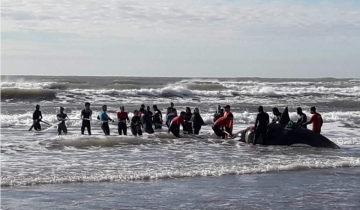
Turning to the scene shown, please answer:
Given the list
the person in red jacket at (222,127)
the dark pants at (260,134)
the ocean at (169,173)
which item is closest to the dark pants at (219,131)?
the person in red jacket at (222,127)

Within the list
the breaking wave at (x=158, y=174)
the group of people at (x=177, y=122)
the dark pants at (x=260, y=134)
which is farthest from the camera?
the group of people at (x=177, y=122)

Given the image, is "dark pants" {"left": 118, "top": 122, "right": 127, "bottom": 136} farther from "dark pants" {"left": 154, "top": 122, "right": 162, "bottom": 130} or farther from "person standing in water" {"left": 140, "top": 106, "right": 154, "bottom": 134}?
"dark pants" {"left": 154, "top": 122, "right": 162, "bottom": 130}

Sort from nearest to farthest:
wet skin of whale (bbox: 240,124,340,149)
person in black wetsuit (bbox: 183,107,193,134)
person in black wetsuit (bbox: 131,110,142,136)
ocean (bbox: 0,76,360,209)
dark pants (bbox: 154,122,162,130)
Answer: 1. ocean (bbox: 0,76,360,209)
2. wet skin of whale (bbox: 240,124,340,149)
3. person in black wetsuit (bbox: 131,110,142,136)
4. person in black wetsuit (bbox: 183,107,193,134)
5. dark pants (bbox: 154,122,162,130)

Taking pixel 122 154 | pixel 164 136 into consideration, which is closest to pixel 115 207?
pixel 122 154

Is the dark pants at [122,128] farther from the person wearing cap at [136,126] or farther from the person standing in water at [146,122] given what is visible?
the person standing in water at [146,122]

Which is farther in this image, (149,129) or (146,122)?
(146,122)

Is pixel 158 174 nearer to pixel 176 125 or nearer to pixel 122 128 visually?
pixel 176 125

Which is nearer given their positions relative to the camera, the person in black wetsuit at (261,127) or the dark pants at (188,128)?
the person in black wetsuit at (261,127)

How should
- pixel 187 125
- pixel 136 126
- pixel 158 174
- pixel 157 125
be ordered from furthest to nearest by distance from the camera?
pixel 157 125, pixel 187 125, pixel 136 126, pixel 158 174

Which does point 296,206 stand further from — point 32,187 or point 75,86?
point 75,86

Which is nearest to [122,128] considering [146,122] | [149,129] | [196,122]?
[146,122]

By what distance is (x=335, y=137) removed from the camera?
25.8 meters

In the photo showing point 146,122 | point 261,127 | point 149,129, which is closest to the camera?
point 261,127

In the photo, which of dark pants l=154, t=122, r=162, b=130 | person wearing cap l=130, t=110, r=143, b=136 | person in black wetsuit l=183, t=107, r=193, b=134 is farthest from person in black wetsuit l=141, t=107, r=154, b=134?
person in black wetsuit l=183, t=107, r=193, b=134
